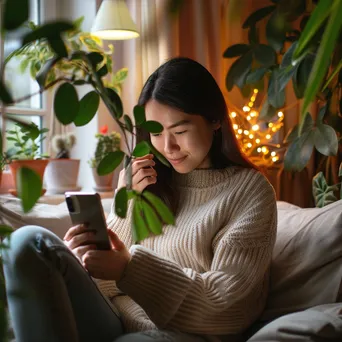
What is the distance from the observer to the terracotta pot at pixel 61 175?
2.28m

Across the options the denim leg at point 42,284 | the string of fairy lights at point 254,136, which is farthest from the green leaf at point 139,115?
the string of fairy lights at point 254,136

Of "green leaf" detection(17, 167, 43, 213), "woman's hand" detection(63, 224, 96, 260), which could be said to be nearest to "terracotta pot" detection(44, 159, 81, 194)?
"woman's hand" detection(63, 224, 96, 260)

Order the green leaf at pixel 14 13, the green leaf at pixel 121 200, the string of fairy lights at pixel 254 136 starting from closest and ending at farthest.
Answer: the green leaf at pixel 14 13, the green leaf at pixel 121 200, the string of fairy lights at pixel 254 136

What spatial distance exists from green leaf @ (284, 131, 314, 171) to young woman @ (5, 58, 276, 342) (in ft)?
2.68

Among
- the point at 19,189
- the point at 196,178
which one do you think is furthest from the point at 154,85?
the point at 19,189

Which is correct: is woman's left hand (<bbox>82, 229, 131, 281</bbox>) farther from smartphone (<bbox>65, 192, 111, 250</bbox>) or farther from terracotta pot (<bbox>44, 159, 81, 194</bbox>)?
terracotta pot (<bbox>44, 159, 81, 194</bbox>)

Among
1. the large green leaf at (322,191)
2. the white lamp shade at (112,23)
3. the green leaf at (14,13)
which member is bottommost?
the large green leaf at (322,191)

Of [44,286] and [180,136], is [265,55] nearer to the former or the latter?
[180,136]

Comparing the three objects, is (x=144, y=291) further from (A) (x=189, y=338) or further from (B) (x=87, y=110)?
(B) (x=87, y=110)

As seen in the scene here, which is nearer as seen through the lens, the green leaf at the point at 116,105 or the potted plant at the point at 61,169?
the green leaf at the point at 116,105

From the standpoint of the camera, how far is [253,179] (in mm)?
1352

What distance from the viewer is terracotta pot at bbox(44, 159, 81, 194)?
2.28 metres

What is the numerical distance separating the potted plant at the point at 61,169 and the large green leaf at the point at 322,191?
0.90m

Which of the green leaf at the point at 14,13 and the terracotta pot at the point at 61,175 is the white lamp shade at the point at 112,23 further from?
the green leaf at the point at 14,13
